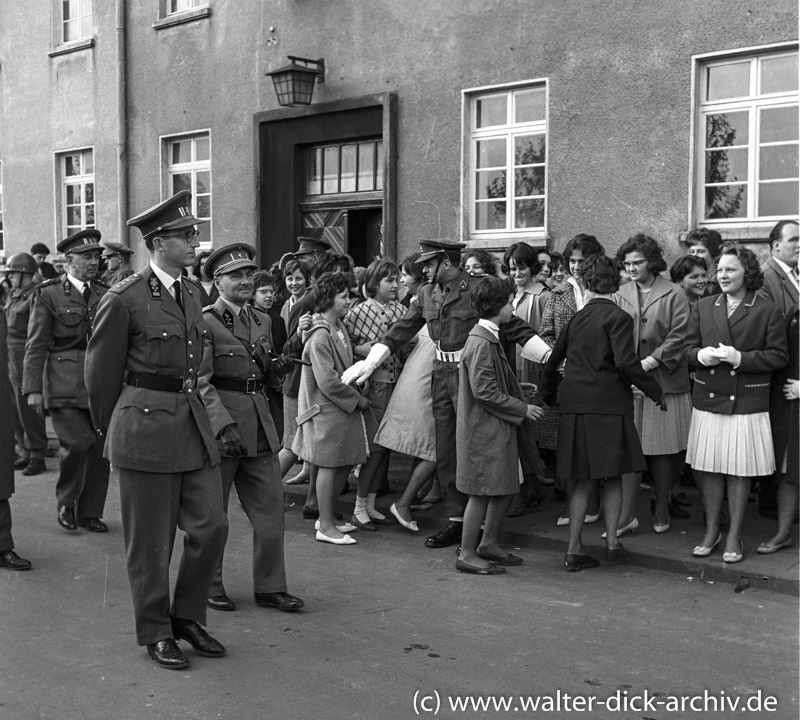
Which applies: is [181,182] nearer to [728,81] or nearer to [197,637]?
[728,81]

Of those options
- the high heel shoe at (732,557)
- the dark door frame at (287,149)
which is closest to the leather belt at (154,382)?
the high heel shoe at (732,557)

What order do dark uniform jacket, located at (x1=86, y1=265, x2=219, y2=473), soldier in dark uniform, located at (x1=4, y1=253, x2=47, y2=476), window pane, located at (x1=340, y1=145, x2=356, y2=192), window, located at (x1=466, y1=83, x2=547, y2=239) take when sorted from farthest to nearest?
window pane, located at (x1=340, y1=145, x2=356, y2=192) → window, located at (x1=466, y1=83, x2=547, y2=239) → soldier in dark uniform, located at (x1=4, y1=253, x2=47, y2=476) → dark uniform jacket, located at (x1=86, y1=265, x2=219, y2=473)

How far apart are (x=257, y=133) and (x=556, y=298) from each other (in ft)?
24.4

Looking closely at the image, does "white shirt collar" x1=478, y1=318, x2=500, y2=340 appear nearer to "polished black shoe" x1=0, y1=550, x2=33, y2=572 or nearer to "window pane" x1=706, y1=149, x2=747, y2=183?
"polished black shoe" x1=0, y1=550, x2=33, y2=572

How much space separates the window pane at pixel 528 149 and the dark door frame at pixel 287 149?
200cm

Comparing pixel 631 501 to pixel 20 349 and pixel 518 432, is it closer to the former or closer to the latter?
pixel 518 432

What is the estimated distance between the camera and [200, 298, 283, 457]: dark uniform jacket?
5.97 meters

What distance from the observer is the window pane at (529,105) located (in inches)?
456

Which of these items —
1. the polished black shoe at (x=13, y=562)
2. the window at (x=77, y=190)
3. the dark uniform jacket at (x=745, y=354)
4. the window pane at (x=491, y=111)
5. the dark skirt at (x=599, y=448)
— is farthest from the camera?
the window at (x=77, y=190)

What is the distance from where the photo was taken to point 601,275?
684cm

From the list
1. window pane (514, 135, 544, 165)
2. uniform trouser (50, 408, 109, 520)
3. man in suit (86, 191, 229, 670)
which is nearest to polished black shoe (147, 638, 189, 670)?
man in suit (86, 191, 229, 670)

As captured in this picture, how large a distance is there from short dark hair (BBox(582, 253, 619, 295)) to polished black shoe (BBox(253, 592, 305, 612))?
8.81 feet

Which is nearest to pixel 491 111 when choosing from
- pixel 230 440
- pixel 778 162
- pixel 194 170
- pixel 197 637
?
pixel 778 162

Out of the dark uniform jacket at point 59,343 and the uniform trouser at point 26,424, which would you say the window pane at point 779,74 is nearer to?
the dark uniform jacket at point 59,343
